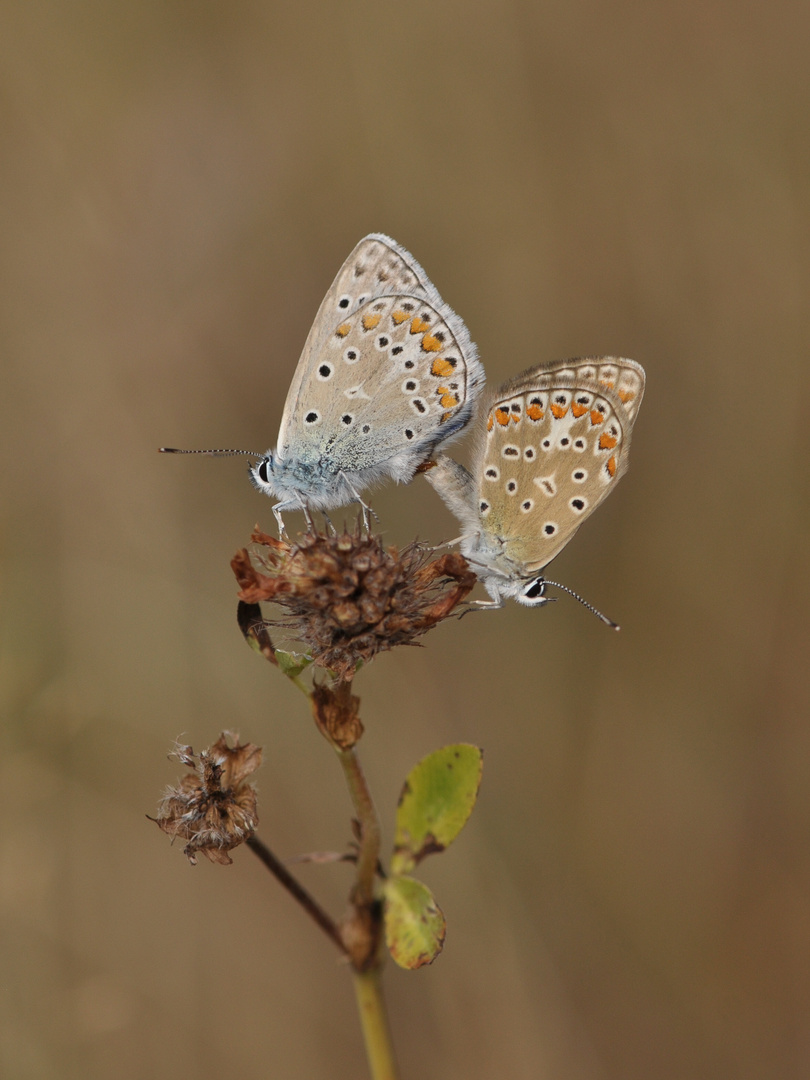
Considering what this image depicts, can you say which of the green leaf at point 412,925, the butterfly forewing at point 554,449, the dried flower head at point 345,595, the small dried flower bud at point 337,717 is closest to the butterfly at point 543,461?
the butterfly forewing at point 554,449

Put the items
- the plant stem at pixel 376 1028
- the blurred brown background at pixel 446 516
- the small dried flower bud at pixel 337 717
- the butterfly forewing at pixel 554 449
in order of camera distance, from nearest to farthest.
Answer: the plant stem at pixel 376 1028, the small dried flower bud at pixel 337 717, the butterfly forewing at pixel 554 449, the blurred brown background at pixel 446 516

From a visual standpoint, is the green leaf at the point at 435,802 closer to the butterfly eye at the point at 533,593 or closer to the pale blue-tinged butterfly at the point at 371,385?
the butterfly eye at the point at 533,593

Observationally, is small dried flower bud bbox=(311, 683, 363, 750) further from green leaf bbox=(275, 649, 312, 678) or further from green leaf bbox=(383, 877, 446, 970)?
green leaf bbox=(383, 877, 446, 970)

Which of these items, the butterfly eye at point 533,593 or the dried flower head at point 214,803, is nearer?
the dried flower head at point 214,803

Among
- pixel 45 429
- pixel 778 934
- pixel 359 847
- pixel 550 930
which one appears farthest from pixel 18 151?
pixel 778 934

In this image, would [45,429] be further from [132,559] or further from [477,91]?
[477,91]

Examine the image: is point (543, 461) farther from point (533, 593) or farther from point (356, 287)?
point (356, 287)
